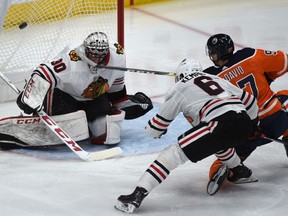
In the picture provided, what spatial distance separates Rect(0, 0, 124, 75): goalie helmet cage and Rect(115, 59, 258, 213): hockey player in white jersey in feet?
6.07

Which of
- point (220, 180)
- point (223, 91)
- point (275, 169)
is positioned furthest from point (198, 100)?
point (275, 169)

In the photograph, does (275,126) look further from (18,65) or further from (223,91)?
(18,65)

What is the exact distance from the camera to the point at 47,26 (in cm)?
581

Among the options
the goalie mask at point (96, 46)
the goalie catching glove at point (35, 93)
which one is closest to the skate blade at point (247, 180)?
the goalie mask at point (96, 46)

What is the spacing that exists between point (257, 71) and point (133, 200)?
909 mm

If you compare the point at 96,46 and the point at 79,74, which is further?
the point at 79,74

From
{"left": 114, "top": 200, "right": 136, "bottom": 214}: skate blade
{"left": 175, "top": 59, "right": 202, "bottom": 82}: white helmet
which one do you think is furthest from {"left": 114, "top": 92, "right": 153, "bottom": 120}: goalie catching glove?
{"left": 114, "top": 200, "right": 136, "bottom": 214}: skate blade

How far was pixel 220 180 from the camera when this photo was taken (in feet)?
12.3

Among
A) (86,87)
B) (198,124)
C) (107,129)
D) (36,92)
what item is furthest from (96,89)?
(198,124)

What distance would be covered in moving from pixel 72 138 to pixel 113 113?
0.92ft

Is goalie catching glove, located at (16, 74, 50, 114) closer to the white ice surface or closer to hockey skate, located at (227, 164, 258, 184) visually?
the white ice surface

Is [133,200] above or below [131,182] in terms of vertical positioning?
above

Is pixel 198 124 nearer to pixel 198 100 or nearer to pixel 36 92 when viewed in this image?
pixel 198 100

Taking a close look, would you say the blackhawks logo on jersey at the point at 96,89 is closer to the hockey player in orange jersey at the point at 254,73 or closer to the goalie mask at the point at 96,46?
the goalie mask at the point at 96,46
